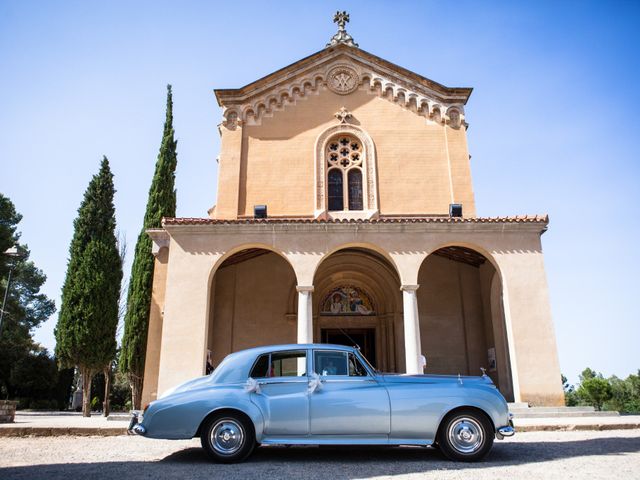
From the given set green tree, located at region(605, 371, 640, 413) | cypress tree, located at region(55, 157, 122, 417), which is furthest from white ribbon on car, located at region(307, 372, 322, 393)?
green tree, located at region(605, 371, 640, 413)

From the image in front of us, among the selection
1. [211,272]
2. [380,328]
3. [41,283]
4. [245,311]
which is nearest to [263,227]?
[211,272]

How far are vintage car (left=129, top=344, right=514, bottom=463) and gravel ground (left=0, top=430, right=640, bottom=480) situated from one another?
254 mm

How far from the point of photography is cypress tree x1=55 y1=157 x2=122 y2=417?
15.9 m

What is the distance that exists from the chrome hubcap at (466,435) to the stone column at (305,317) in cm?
587

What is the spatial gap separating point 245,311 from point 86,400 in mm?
6967

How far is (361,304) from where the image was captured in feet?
50.0

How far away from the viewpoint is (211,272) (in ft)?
38.5

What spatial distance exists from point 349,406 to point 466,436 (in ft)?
4.64

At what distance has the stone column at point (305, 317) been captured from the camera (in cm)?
1123

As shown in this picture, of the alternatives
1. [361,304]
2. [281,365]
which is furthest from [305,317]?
[281,365]

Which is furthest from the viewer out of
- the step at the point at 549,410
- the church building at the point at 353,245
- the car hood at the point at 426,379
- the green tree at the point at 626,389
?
the green tree at the point at 626,389

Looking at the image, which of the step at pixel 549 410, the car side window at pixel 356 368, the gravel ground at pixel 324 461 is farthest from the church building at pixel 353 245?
the car side window at pixel 356 368

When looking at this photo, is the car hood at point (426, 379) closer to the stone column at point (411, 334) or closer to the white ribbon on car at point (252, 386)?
the white ribbon on car at point (252, 386)

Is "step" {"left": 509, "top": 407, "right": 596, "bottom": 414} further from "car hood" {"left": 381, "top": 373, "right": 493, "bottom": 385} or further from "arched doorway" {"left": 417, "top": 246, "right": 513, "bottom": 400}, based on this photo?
"car hood" {"left": 381, "top": 373, "right": 493, "bottom": 385}
